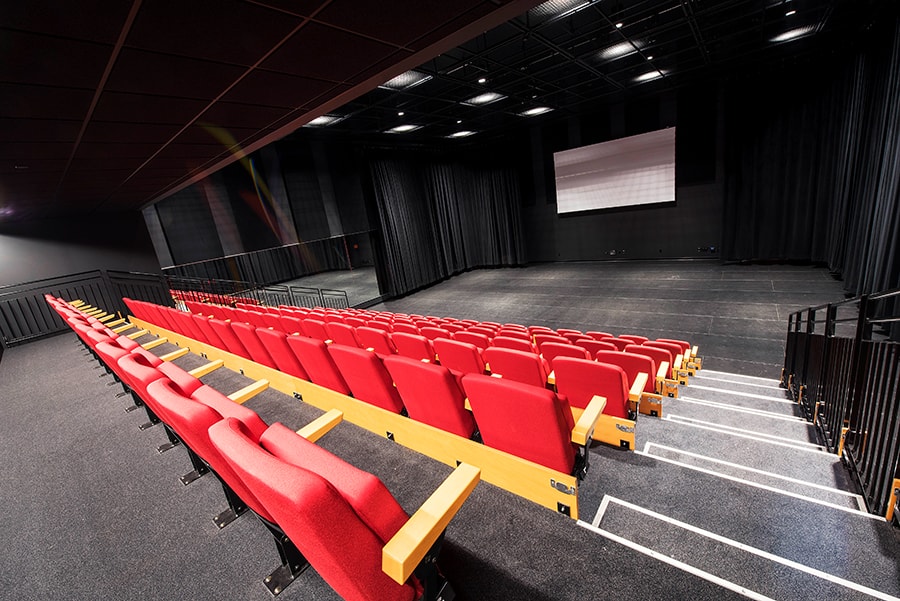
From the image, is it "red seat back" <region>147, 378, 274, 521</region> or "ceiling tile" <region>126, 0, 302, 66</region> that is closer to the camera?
"red seat back" <region>147, 378, 274, 521</region>

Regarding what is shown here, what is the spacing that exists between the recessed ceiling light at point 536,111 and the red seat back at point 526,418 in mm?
10066

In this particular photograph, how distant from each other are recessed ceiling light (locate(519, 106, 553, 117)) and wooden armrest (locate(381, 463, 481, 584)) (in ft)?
35.0

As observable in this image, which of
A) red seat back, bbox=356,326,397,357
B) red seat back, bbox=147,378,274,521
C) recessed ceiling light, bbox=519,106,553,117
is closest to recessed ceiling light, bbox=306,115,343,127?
recessed ceiling light, bbox=519,106,553,117

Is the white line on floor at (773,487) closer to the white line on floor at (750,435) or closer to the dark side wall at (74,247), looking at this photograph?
the white line on floor at (750,435)

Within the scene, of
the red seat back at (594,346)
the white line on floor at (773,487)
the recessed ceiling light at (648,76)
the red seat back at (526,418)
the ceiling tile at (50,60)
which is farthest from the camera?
the recessed ceiling light at (648,76)

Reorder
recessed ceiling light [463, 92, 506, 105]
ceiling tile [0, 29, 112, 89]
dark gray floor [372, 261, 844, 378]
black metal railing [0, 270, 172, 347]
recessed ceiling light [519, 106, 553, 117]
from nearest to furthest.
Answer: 1. ceiling tile [0, 29, 112, 89]
2. dark gray floor [372, 261, 844, 378]
3. black metal railing [0, 270, 172, 347]
4. recessed ceiling light [463, 92, 506, 105]
5. recessed ceiling light [519, 106, 553, 117]

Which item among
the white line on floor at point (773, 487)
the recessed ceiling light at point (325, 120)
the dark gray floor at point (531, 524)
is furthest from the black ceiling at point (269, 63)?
the white line on floor at point (773, 487)

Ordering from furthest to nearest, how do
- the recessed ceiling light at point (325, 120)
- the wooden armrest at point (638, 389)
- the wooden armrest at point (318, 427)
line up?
1. the recessed ceiling light at point (325, 120)
2. the wooden armrest at point (638, 389)
3. the wooden armrest at point (318, 427)

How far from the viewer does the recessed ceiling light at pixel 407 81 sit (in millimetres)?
6137

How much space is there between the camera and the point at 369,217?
10.8 metres

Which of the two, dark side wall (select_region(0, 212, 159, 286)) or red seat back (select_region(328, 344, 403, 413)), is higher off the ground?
dark side wall (select_region(0, 212, 159, 286))

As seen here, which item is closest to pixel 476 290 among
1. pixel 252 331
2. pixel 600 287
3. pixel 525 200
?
pixel 600 287

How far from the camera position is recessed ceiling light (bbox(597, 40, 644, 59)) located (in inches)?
249

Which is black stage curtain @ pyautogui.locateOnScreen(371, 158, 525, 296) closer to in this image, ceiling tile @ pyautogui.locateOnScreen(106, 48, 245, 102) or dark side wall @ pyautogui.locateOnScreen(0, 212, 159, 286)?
dark side wall @ pyautogui.locateOnScreen(0, 212, 159, 286)
